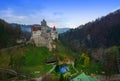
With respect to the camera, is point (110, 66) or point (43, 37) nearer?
point (110, 66)

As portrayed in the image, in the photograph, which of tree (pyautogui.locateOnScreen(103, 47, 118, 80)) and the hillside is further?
tree (pyautogui.locateOnScreen(103, 47, 118, 80))

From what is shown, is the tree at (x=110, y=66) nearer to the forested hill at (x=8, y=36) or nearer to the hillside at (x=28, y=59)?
the hillside at (x=28, y=59)

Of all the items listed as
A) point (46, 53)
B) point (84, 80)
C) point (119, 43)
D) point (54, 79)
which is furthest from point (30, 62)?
point (119, 43)

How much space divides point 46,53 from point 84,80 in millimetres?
37415

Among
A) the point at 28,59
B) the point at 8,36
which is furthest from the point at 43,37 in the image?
the point at 8,36

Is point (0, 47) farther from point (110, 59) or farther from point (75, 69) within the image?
point (110, 59)

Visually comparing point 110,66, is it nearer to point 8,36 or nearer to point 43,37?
point 43,37

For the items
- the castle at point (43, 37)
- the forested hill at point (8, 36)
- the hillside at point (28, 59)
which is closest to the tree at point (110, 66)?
the hillside at point (28, 59)

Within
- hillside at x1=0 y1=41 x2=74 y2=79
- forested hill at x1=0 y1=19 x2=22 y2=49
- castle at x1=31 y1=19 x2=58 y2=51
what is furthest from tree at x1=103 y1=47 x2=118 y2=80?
forested hill at x1=0 y1=19 x2=22 y2=49

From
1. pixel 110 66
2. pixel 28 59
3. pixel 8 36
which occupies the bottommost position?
pixel 110 66

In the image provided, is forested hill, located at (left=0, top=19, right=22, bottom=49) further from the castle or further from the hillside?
the hillside

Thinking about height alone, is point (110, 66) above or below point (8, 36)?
below

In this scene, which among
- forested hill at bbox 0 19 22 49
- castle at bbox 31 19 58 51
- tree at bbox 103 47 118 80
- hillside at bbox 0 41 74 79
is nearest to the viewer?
hillside at bbox 0 41 74 79

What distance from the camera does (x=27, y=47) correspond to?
98125 millimetres
